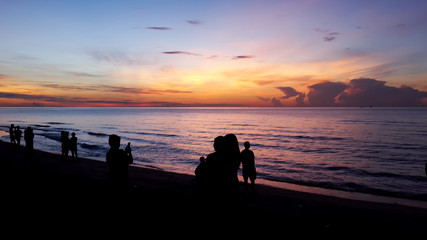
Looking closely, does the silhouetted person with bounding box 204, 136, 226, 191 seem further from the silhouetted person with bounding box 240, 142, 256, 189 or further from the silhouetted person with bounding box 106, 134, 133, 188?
the silhouetted person with bounding box 240, 142, 256, 189

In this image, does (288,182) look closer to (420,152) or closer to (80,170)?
(80,170)

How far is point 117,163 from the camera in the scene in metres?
5.65

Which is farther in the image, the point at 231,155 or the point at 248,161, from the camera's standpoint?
the point at 248,161

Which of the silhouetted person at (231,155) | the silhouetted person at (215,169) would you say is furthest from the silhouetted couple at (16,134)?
the silhouetted person at (231,155)

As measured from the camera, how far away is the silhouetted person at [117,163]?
18.3 feet

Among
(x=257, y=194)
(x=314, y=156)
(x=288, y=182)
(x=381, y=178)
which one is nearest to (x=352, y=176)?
(x=381, y=178)

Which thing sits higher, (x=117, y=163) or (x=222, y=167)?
(x=222, y=167)

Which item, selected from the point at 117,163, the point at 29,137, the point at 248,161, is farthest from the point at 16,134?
the point at 248,161

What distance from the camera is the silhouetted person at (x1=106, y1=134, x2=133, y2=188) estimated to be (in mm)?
5570

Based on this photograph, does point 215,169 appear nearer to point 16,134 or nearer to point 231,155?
point 231,155

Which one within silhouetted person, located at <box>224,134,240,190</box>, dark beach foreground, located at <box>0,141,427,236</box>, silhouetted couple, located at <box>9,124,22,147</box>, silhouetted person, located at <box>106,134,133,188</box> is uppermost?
silhouetted person, located at <box>224,134,240,190</box>

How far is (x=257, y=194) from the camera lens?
414 inches

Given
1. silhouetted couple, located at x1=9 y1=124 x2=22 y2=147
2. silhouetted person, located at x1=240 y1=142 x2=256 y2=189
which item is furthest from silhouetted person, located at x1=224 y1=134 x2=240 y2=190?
silhouetted couple, located at x1=9 y1=124 x2=22 y2=147

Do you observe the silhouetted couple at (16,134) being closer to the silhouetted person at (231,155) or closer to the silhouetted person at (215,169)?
the silhouetted person at (215,169)
